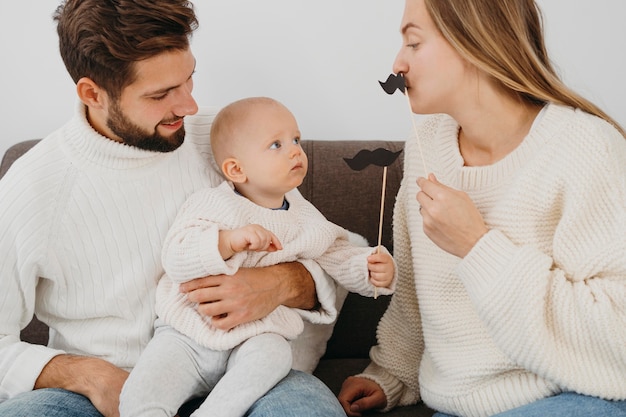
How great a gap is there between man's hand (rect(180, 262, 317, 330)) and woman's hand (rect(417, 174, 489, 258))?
373 millimetres

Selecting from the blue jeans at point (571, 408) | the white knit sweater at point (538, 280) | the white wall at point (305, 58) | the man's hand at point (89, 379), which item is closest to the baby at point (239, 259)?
the man's hand at point (89, 379)

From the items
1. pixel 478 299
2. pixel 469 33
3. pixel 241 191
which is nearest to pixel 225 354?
pixel 241 191

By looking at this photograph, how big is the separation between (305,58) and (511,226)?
998mm

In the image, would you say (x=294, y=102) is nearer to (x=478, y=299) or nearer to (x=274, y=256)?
(x=274, y=256)

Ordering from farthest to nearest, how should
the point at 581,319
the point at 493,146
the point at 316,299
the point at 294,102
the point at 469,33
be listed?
1. the point at 294,102
2. the point at 316,299
3. the point at 493,146
4. the point at 469,33
5. the point at 581,319

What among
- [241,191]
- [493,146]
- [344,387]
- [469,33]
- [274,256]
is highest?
[469,33]

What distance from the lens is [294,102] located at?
7.77 feet

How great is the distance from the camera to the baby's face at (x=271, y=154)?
5.64 feet

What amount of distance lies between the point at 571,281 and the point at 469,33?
21.7 inches

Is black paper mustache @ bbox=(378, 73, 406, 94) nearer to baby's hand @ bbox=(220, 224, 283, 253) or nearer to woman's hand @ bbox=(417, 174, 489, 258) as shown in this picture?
woman's hand @ bbox=(417, 174, 489, 258)

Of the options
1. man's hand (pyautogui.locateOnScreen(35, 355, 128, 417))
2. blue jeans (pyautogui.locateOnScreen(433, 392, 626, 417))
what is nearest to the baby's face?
man's hand (pyautogui.locateOnScreen(35, 355, 128, 417))

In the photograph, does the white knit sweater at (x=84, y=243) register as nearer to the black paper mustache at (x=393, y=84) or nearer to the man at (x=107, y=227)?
the man at (x=107, y=227)

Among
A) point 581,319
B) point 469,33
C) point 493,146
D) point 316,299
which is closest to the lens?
point 581,319

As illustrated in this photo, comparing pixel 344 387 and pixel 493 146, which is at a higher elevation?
pixel 493 146
